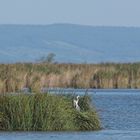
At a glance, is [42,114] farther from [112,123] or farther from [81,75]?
[81,75]

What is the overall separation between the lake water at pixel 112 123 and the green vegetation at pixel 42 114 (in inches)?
19.5

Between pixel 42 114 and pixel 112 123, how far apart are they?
5.47 m

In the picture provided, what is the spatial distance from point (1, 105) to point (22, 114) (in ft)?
2.32

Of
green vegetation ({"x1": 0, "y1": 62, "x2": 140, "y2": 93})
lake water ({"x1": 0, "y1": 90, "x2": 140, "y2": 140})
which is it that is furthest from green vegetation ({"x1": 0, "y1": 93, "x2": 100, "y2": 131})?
green vegetation ({"x1": 0, "y1": 62, "x2": 140, "y2": 93})

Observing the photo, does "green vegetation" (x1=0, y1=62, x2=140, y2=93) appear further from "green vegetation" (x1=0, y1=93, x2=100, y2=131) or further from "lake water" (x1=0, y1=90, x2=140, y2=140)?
"green vegetation" (x1=0, y1=93, x2=100, y2=131)

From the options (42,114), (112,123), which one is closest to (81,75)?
(112,123)

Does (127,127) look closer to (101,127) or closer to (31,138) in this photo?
(101,127)

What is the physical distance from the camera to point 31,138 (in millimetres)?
27391

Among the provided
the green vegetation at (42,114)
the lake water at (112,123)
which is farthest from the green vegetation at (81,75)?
the green vegetation at (42,114)

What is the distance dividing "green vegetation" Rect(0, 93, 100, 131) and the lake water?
0.49 metres

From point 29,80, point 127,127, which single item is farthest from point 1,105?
point 29,80

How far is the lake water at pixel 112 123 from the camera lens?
27.9 m

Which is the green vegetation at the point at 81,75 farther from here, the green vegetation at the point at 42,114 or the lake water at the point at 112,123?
the green vegetation at the point at 42,114

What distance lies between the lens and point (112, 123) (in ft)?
110
